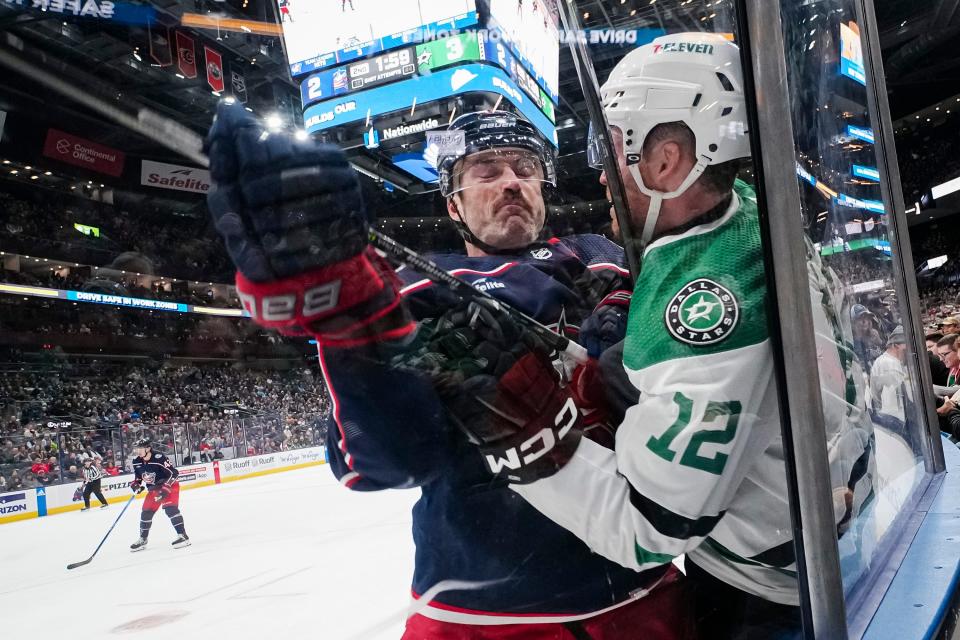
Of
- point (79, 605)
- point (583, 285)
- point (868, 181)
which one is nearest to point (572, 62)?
point (583, 285)

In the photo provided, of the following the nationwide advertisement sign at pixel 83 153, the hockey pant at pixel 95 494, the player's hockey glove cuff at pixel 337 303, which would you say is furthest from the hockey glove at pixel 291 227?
the hockey pant at pixel 95 494

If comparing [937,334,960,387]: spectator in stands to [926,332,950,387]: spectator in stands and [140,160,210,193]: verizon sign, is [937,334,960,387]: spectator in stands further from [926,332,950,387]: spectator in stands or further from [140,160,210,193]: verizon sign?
[140,160,210,193]: verizon sign

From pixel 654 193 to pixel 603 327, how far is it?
0.50 feet

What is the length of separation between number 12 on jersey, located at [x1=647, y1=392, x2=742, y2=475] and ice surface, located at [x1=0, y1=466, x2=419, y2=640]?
42cm

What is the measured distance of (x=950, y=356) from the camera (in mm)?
4742

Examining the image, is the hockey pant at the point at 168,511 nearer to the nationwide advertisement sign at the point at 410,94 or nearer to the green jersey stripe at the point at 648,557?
the green jersey stripe at the point at 648,557

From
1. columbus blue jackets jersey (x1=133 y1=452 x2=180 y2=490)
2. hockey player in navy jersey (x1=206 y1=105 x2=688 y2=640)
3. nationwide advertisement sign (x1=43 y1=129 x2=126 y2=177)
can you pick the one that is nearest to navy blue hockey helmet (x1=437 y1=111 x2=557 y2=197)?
hockey player in navy jersey (x1=206 y1=105 x2=688 y2=640)

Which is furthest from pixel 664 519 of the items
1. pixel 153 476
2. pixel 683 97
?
pixel 153 476

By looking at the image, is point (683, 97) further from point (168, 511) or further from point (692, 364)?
point (168, 511)

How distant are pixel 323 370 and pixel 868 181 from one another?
1.45m

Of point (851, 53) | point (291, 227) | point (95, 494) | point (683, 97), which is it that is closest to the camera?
point (291, 227)

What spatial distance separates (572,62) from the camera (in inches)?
24.2

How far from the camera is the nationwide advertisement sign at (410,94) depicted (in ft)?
1.53

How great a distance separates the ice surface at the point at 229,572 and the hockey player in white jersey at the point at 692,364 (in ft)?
1.22
